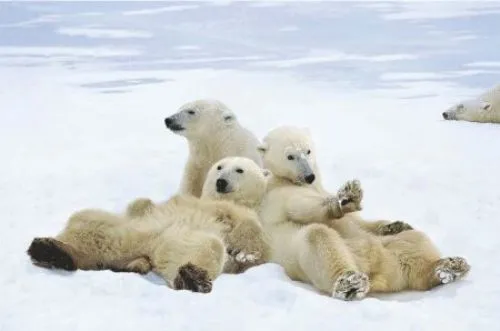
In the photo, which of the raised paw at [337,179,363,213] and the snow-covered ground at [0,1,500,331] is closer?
the snow-covered ground at [0,1,500,331]

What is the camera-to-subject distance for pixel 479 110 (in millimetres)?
10938

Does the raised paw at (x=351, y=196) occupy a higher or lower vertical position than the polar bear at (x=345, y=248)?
higher

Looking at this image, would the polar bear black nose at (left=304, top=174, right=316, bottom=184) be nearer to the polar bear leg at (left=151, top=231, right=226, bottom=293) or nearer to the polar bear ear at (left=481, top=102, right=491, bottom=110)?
the polar bear leg at (left=151, top=231, right=226, bottom=293)

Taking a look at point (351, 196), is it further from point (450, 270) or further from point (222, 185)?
point (222, 185)

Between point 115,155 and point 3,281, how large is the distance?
166 inches

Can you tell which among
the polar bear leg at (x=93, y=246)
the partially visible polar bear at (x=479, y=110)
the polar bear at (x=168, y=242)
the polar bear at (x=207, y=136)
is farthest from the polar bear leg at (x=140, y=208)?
the partially visible polar bear at (x=479, y=110)

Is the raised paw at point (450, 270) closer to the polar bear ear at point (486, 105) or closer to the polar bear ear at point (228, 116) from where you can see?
the polar bear ear at point (228, 116)

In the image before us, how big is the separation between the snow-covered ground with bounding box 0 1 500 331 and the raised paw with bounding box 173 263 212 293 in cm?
10

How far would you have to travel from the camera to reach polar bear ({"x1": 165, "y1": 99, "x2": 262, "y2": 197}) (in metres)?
6.47

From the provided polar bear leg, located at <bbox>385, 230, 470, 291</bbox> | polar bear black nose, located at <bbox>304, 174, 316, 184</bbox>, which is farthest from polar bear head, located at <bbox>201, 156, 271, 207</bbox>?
polar bear leg, located at <bbox>385, 230, 470, 291</bbox>

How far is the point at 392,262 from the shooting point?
442cm

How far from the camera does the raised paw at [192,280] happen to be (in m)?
3.96

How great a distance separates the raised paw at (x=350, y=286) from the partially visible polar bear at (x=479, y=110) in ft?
23.2

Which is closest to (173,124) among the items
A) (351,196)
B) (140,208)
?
(140,208)
